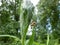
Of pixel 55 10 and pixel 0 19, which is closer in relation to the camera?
pixel 0 19

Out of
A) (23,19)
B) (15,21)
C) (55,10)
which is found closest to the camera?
(23,19)

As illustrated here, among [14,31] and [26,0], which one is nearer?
[26,0]

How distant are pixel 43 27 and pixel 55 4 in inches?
34.8

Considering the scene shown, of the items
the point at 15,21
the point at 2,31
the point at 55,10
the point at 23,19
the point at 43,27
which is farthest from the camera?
the point at 55,10

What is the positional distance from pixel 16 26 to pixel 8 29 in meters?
0.20

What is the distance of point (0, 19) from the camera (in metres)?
4.89

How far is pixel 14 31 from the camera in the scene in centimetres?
466

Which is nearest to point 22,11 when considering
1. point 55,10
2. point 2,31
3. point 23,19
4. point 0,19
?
point 23,19

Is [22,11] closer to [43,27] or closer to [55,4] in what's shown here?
[43,27]

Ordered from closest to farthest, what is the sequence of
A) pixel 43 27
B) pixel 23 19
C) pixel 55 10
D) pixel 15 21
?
1. pixel 23 19
2. pixel 15 21
3. pixel 43 27
4. pixel 55 10

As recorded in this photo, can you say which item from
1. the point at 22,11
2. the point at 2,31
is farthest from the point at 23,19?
the point at 2,31

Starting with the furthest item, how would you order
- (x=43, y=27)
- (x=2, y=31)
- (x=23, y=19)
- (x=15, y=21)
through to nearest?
(x=43, y=27), (x=15, y=21), (x=2, y=31), (x=23, y=19)

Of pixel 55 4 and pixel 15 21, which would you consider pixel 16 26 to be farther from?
pixel 55 4

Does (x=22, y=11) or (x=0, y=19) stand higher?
(x=22, y=11)
